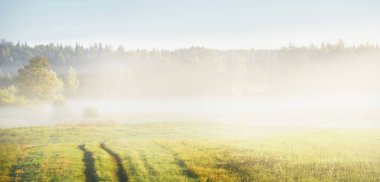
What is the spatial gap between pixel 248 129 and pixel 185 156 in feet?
127

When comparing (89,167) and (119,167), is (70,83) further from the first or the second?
(119,167)

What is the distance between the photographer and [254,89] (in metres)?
197

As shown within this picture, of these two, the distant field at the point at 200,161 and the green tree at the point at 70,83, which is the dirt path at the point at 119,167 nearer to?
the distant field at the point at 200,161

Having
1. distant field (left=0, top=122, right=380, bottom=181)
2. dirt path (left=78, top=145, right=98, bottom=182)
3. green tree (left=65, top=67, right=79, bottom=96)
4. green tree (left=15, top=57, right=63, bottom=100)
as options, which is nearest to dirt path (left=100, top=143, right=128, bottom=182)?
distant field (left=0, top=122, right=380, bottom=181)

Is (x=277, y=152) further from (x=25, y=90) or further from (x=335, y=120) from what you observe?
(x=25, y=90)

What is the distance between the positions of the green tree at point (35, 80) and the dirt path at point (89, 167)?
205ft

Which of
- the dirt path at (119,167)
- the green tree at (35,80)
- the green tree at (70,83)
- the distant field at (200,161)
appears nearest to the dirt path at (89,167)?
the distant field at (200,161)

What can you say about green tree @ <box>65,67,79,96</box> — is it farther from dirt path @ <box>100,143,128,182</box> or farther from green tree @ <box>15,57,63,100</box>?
dirt path @ <box>100,143,128,182</box>

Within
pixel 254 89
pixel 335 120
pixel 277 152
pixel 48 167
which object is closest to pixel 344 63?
pixel 254 89

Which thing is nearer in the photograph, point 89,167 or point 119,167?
point 119,167

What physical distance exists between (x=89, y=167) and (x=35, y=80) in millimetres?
71296

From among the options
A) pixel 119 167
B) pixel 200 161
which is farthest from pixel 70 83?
pixel 200 161

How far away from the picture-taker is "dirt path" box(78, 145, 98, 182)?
30.1 metres

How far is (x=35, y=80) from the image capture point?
9694cm
